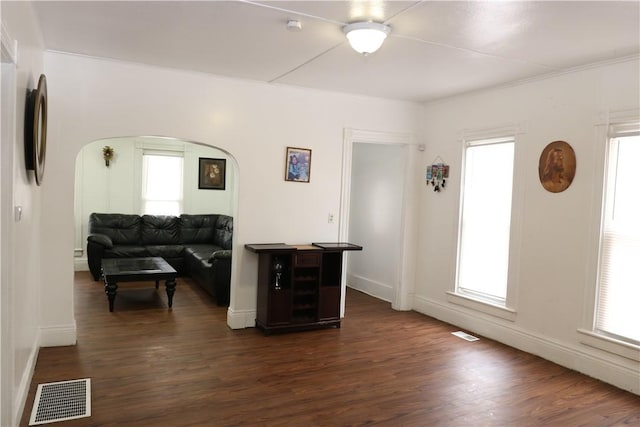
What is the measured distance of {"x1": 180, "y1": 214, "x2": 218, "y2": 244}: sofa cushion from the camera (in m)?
7.72

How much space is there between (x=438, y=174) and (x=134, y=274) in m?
3.66

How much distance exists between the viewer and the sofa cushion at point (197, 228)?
25.3 feet

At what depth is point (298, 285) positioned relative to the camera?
4.75 metres

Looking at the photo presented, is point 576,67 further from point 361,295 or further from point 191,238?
point 191,238

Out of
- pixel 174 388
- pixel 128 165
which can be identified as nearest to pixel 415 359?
pixel 174 388

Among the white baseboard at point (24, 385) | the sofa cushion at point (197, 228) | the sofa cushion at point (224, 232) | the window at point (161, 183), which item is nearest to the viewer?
the white baseboard at point (24, 385)

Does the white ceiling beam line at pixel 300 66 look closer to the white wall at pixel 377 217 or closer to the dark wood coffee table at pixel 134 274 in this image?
the white wall at pixel 377 217

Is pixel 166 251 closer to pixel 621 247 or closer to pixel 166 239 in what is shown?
pixel 166 239

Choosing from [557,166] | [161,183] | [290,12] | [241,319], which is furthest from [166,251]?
[557,166]

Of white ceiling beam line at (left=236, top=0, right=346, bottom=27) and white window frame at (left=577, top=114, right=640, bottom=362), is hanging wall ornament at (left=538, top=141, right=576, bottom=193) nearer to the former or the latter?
white window frame at (left=577, top=114, right=640, bottom=362)

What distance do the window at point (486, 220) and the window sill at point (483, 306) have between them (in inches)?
1.9

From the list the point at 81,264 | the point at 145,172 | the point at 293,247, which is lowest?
the point at 81,264

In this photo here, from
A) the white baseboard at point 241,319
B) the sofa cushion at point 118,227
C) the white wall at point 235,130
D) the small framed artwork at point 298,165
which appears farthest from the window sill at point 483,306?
the sofa cushion at point 118,227

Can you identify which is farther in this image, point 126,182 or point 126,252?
point 126,182
